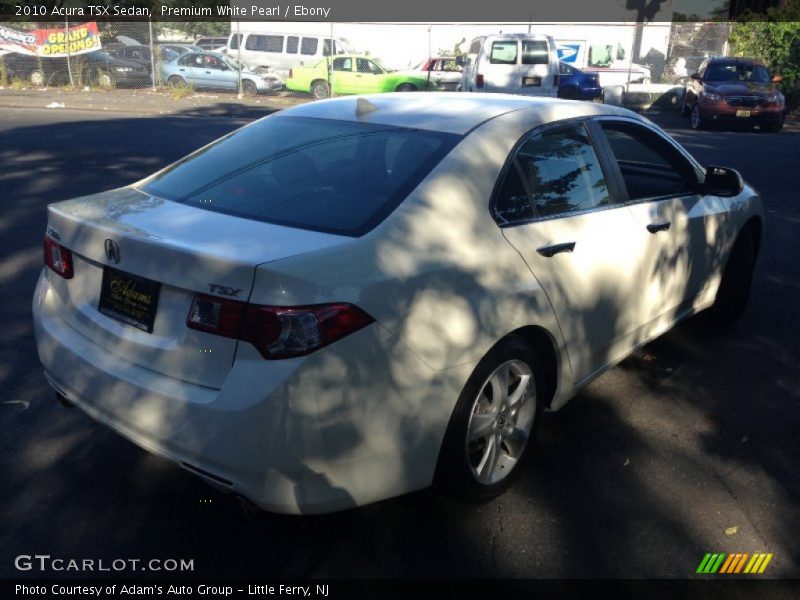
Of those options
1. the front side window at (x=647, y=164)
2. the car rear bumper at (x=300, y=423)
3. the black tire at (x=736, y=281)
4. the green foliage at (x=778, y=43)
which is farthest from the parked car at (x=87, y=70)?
the car rear bumper at (x=300, y=423)

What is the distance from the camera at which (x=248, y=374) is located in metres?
2.64

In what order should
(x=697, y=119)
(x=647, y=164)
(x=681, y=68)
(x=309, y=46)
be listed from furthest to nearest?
(x=681, y=68)
(x=309, y=46)
(x=697, y=119)
(x=647, y=164)

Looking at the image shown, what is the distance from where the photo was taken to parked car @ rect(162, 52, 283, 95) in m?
25.2

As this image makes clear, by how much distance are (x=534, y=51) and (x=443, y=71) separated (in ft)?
18.3

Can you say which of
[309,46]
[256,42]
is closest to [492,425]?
[309,46]

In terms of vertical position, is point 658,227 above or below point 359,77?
above

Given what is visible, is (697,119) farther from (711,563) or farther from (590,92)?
(711,563)

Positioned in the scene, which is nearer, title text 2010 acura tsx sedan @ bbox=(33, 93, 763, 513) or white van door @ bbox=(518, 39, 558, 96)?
title text 2010 acura tsx sedan @ bbox=(33, 93, 763, 513)

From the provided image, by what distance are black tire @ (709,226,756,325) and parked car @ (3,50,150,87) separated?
2376 cm

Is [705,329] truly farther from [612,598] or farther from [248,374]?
[248,374]

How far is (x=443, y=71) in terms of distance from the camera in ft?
84.1

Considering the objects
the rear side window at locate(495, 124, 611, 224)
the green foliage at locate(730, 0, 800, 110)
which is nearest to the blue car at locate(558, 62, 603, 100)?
the green foliage at locate(730, 0, 800, 110)

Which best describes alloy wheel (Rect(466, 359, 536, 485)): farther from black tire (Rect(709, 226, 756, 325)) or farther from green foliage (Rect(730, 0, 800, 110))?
green foliage (Rect(730, 0, 800, 110))

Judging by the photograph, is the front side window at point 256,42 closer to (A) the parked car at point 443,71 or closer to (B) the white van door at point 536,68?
(A) the parked car at point 443,71
